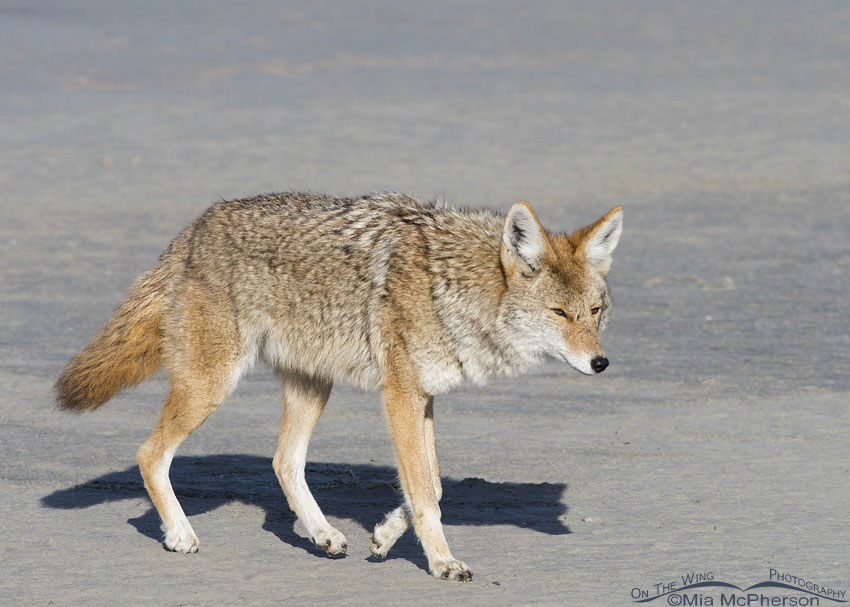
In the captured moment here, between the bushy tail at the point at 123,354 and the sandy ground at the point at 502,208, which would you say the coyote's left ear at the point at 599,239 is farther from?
the bushy tail at the point at 123,354

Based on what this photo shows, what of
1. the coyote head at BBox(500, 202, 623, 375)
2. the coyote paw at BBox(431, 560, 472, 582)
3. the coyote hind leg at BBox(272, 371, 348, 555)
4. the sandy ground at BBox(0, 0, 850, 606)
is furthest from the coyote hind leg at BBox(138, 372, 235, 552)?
the coyote head at BBox(500, 202, 623, 375)

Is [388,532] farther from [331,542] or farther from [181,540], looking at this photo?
[181,540]

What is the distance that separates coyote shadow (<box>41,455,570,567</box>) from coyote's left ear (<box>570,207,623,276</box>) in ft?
4.59

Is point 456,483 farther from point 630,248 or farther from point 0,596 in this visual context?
point 630,248

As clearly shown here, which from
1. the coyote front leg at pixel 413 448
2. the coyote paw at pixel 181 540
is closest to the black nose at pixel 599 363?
the coyote front leg at pixel 413 448

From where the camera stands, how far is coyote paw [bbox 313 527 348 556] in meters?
6.21

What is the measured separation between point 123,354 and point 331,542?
1455 millimetres

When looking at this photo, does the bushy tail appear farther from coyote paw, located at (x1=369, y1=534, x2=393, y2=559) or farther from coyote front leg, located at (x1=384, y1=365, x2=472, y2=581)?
coyote paw, located at (x1=369, y1=534, x2=393, y2=559)

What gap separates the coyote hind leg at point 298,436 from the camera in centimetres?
657

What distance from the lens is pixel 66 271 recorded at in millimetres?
12453

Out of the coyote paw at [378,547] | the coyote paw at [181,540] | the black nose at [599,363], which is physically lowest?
the coyote paw at [181,540]


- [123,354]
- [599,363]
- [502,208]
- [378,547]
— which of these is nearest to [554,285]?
[599,363]

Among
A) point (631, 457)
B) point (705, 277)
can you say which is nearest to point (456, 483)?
point (631, 457)

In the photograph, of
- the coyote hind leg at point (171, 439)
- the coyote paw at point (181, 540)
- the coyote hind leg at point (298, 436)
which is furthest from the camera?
the coyote hind leg at point (298, 436)
